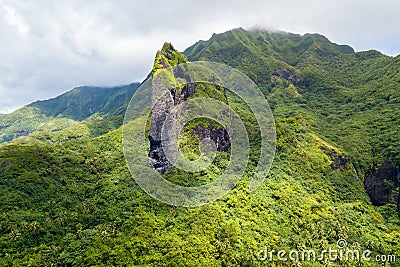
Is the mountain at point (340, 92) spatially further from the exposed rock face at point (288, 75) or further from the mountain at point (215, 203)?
the mountain at point (215, 203)

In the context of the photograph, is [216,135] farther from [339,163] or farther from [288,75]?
[288,75]

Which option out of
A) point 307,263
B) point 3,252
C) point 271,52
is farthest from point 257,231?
point 271,52

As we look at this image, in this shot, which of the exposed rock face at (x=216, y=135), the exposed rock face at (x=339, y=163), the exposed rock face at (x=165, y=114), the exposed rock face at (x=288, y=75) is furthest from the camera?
the exposed rock face at (x=288, y=75)

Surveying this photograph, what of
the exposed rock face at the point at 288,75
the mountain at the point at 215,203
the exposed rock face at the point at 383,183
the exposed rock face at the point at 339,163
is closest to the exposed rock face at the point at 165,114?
the mountain at the point at 215,203

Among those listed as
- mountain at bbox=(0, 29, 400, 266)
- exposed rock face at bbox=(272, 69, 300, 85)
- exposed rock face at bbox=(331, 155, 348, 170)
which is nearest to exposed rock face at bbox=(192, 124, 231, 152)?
mountain at bbox=(0, 29, 400, 266)

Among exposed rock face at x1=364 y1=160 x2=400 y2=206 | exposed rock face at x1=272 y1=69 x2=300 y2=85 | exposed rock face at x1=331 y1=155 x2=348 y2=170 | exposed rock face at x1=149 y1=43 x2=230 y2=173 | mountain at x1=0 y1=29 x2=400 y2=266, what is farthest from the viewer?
exposed rock face at x1=272 y1=69 x2=300 y2=85

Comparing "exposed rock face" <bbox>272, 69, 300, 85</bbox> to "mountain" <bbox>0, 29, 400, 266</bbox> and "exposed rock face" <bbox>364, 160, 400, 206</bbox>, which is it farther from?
"exposed rock face" <bbox>364, 160, 400, 206</bbox>

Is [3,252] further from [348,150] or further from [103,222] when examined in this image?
[348,150]
